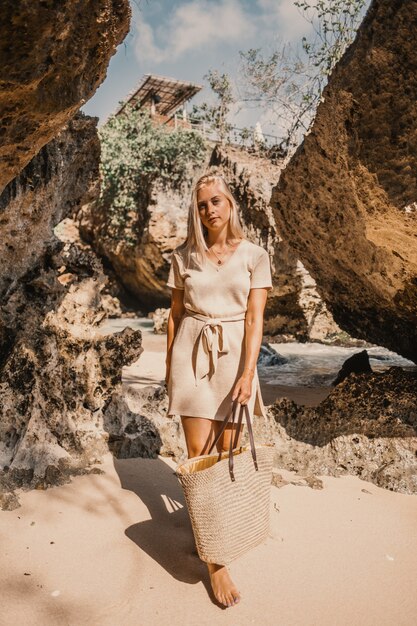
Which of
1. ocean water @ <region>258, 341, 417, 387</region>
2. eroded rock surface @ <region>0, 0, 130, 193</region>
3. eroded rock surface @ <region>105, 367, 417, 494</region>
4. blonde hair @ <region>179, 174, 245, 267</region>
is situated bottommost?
ocean water @ <region>258, 341, 417, 387</region>

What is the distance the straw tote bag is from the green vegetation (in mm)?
14732

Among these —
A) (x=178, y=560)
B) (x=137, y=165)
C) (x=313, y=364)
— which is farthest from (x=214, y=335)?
(x=137, y=165)

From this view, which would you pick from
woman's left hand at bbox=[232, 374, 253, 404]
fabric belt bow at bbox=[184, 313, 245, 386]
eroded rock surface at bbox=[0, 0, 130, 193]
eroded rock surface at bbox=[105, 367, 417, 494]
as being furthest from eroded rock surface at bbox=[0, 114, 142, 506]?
woman's left hand at bbox=[232, 374, 253, 404]

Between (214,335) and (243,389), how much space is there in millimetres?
295

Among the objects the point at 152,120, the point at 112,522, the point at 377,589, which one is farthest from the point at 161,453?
the point at 152,120

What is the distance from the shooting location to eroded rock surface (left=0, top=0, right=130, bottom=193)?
1492 millimetres

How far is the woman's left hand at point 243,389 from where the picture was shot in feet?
6.70

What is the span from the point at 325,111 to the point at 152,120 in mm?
15734

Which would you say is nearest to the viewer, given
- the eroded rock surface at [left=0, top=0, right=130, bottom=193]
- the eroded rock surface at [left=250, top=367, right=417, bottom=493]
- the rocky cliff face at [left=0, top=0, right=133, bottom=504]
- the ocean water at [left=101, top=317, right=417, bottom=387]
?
the eroded rock surface at [left=0, top=0, right=130, bottom=193]

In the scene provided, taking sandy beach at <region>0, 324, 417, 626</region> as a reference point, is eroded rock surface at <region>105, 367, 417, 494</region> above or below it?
above

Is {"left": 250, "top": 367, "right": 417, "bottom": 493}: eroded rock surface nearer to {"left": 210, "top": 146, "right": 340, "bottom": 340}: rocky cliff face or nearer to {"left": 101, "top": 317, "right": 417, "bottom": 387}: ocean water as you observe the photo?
{"left": 101, "top": 317, "right": 417, "bottom": 387}: ocean water

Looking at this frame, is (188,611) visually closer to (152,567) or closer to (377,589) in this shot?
(152,567)

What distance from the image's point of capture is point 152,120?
17234mm

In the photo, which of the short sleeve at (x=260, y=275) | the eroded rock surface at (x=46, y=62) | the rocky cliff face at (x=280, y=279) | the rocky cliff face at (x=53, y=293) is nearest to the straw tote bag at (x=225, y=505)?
the short sleeve at (x=260, y=275)
